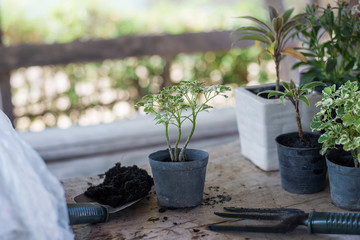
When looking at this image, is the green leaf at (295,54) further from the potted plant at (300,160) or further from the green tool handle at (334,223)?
the green tool handle at (334,223)

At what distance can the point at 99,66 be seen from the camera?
177 inches

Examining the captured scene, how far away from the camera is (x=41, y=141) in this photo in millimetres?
2424

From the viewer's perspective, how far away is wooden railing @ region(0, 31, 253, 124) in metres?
2.85

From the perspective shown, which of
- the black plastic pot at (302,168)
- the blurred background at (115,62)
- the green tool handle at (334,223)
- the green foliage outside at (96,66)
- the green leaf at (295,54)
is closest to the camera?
the green tool handle at (334,223)

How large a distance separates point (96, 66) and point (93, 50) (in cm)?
160

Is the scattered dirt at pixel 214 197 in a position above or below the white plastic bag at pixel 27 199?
below

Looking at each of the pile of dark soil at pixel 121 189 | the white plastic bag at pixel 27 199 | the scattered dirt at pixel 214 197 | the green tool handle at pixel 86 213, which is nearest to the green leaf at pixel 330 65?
the scattered dirt at pixel 214 197

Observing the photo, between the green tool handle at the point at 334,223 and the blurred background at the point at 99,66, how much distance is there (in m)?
3.15

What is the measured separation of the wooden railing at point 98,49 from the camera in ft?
9.34

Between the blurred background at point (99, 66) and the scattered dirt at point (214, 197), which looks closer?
the scattered dirt at point (214, 197)

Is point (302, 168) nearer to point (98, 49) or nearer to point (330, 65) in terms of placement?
point (330, 65)

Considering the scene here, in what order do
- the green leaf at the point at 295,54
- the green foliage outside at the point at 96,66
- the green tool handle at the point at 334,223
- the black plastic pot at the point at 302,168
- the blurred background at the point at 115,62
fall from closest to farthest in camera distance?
1. the green tool handle at the point at 334,223
2. the black plastic pot at the point at 302,168
3. the green leaf at the point at 295,54
4. the blurred background at the point at 115,62
5. the green foliage outside at the point at 96,66

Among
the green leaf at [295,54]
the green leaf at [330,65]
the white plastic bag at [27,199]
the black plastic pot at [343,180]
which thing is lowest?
the black plastic pot at [343,180]

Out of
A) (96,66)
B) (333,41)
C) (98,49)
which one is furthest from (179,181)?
(96,66)
